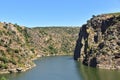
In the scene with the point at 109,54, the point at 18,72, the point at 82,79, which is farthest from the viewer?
the point at 109,54

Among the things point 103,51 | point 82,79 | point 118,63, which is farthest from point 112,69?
point 82,79

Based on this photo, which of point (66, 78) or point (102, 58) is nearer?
point (66, 78)

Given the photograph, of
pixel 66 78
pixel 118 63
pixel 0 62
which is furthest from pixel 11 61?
pixel 118 63

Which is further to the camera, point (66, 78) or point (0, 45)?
point (0, 45)

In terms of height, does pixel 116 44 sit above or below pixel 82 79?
above

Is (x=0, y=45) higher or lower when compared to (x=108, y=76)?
higher

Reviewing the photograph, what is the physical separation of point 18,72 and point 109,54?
53.5 metres

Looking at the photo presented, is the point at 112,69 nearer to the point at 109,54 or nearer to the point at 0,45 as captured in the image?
the point at 109,54

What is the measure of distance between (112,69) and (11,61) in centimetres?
5586

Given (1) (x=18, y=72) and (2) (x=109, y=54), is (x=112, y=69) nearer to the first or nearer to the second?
(2) (x=109, y=54)

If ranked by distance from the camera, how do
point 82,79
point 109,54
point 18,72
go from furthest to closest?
point 109,54 → point 18,72 → point 82,79

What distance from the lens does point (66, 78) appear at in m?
147

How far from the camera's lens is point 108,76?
488ft

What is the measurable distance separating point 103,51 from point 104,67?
13694 millimetres
